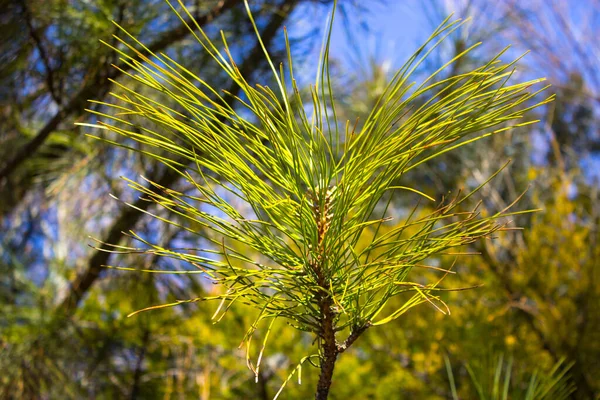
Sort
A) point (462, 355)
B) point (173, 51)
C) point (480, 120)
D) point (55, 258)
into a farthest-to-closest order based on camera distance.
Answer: point (462, 355), point (55, 258), point (173, 51), point (480, 120)

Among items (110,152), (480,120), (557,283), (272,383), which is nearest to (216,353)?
(272,383)

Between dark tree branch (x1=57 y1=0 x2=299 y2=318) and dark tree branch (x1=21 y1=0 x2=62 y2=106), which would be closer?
dark tree branch (x1=21 y1=0 x2=62 y2=106)

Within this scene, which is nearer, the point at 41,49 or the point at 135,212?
the point at 41,49

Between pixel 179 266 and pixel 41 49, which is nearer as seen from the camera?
pixel 41 49

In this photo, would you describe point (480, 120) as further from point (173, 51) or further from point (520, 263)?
point (520, 263)

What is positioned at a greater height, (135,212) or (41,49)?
(41,49)

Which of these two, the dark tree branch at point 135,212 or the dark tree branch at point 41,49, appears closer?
the dark tree branch at point 41,49

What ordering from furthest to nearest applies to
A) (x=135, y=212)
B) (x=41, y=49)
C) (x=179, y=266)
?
(x=179, y=266)
(x=135, y=212)
(x=41, y=49)

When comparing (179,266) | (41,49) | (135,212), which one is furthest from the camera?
(179,266)
